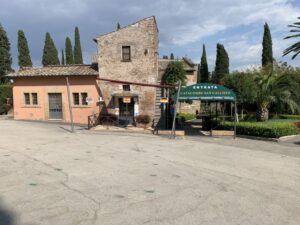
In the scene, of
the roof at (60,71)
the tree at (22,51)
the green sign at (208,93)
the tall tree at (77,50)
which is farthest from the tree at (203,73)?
the green sign at (208,93)

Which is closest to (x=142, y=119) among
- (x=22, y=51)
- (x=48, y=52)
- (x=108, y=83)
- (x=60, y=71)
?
(x=108, y=83)

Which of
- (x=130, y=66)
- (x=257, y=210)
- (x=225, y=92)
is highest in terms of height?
(x=130, y=66)

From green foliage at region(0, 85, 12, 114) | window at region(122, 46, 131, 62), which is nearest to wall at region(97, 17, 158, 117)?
window at region(122, 46, 131, 62)

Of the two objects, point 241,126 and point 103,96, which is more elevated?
point 103,96

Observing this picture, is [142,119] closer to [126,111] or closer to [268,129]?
[126,111]

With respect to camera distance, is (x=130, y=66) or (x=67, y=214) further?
(x=130, y=66)

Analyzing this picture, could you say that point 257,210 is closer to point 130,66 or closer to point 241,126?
point 241,126

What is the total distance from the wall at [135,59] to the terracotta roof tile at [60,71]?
4.97 feet

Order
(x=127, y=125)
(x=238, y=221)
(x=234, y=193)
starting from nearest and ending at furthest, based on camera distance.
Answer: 1. (x=238, y=221)
2. (x=234, y=193)
3. (x=127, y=125)

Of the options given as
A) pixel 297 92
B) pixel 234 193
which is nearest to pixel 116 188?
pixel 234 193

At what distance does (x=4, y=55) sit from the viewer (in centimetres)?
4128

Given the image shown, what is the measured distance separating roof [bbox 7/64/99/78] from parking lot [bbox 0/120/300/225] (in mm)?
12463

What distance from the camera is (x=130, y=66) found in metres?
24.2

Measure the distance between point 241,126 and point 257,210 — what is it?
13.2 meters
